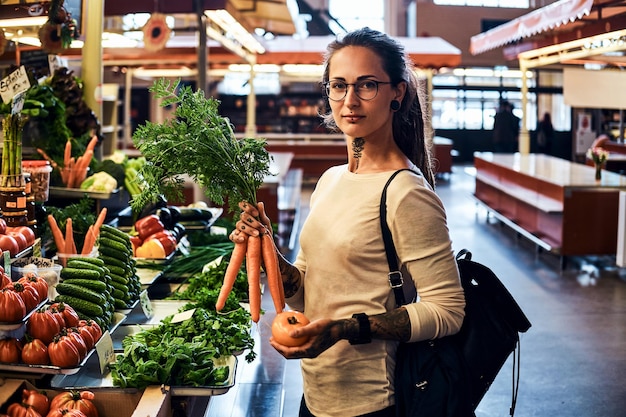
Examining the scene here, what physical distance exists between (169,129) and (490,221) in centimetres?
1117

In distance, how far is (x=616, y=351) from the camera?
244 inches

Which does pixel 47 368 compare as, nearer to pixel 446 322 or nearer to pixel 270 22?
pixel 446 322

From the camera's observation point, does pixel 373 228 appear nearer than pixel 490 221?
Yes

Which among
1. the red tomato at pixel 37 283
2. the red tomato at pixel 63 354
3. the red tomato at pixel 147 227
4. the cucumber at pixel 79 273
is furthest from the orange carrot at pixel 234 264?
the red tomato at pixel 147 227

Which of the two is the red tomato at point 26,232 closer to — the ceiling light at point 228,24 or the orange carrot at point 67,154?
the orange carrot at point 67,154

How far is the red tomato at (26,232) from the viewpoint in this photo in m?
3.47

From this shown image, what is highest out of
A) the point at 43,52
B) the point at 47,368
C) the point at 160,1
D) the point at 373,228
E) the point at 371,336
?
the point at 160,1

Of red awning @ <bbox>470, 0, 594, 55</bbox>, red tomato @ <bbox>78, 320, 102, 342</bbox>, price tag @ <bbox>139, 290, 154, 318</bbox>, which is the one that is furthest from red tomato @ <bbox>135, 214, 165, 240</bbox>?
red awning @ <bbox>470, 0, 594, 55</bbox>

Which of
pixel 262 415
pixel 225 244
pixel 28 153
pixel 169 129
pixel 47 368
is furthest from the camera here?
pixel 225 244

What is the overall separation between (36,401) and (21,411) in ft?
0.26

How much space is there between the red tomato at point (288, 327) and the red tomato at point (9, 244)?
1.58 m

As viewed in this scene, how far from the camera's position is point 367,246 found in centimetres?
213

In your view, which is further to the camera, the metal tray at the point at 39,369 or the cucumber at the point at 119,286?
the cucumber at the point at 119,286

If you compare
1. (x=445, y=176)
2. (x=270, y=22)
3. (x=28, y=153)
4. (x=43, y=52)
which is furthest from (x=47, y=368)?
(x=445, y=176)
